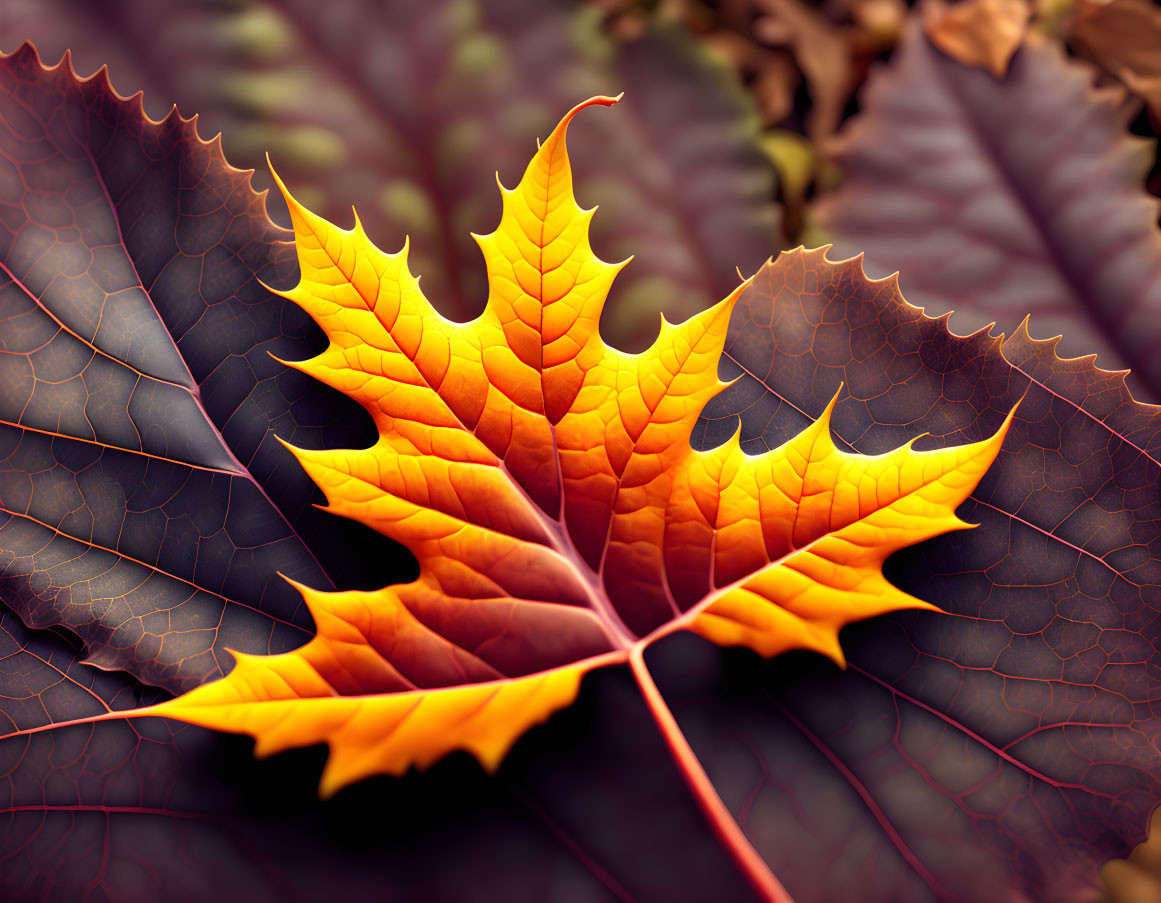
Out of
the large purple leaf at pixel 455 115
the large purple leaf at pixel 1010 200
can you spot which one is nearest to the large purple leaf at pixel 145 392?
the large purple leaf at pixel 455 115

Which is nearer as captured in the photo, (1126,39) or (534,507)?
(534,507)

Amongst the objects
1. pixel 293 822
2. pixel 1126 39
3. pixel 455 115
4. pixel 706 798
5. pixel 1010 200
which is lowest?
pixel 293 822

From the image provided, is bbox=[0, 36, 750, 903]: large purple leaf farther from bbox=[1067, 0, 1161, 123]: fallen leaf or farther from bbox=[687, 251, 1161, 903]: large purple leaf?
bbox=[1067, 0, 1161, 123]: fallen leaf

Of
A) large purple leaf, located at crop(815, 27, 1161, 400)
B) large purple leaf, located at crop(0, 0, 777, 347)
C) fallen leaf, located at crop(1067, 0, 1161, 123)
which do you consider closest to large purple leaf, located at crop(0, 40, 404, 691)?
large purple leaf, located at crop(0, 0, 777, 347)

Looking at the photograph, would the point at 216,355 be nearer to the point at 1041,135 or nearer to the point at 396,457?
the point at 396,457

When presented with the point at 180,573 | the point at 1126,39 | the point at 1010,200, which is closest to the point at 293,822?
the point at 180,573

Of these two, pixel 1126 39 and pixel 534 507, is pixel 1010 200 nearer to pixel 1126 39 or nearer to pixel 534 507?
pixel 1126 39
